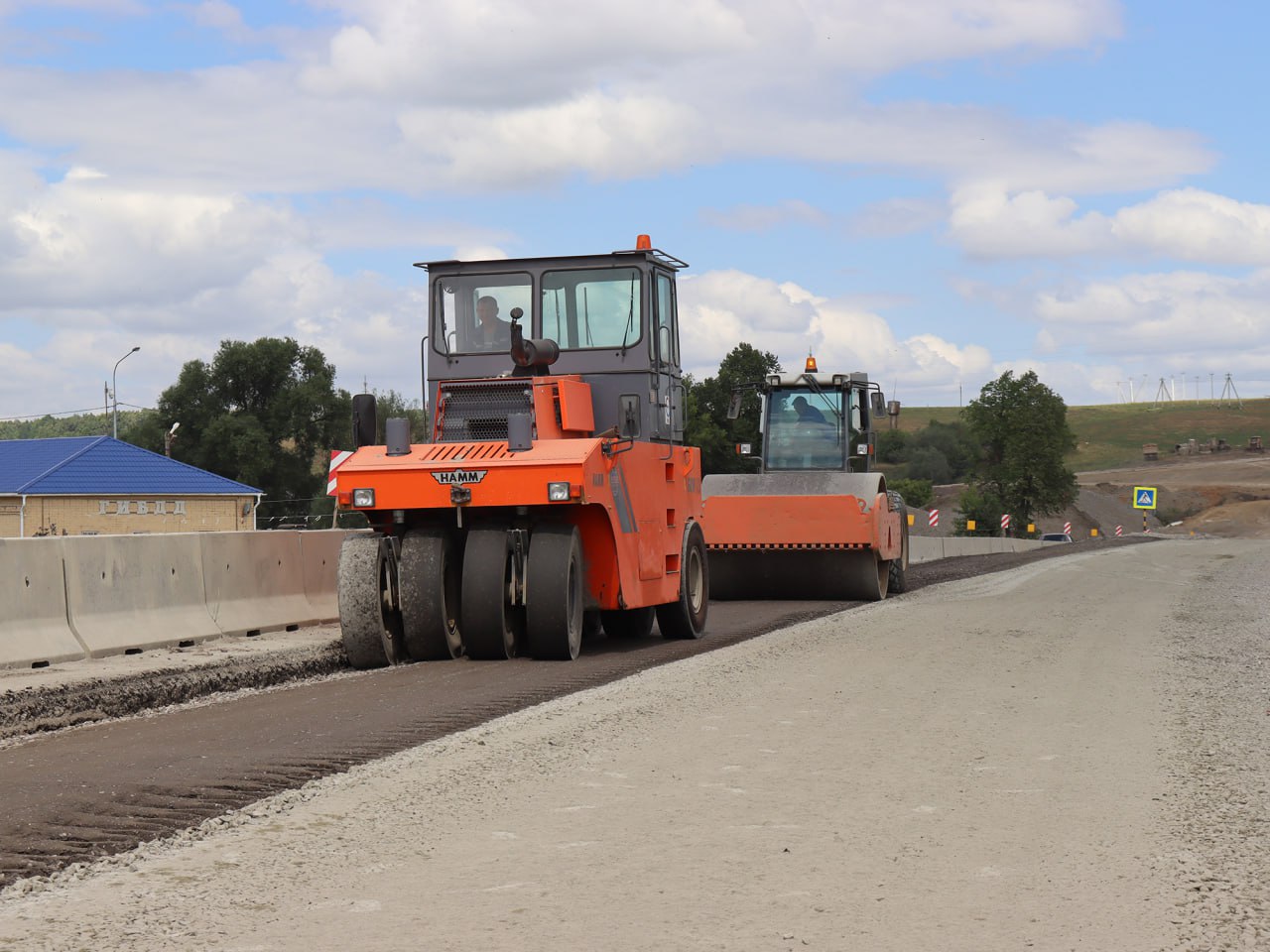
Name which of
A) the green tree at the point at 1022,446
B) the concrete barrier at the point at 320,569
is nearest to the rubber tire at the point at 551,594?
the concrete barrier at the point at 320,569

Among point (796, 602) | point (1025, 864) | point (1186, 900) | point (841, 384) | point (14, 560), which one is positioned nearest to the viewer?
point (1186, 900)

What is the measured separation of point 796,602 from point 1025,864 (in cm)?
1496

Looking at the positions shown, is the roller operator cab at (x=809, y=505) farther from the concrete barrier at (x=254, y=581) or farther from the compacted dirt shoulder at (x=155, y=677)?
the compacted dirt shoulder at (x=155, y=677)

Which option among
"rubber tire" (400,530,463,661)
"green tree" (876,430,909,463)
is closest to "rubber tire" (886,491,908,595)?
"rubber tire" (400,530,463,661)

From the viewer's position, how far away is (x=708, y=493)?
2069 centimetres

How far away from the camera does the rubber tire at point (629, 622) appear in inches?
576

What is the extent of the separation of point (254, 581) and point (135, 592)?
1.84m

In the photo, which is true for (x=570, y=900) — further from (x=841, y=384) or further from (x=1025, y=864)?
(x=841, y=384)

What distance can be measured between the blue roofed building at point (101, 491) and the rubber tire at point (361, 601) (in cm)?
5283

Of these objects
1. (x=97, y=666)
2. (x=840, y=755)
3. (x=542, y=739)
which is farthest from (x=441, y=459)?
(x=840, y=755)

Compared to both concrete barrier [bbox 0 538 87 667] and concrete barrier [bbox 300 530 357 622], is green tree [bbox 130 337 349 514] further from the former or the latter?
concrete barrier [bbox 0 538 87 667]

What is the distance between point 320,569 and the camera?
15992 mm

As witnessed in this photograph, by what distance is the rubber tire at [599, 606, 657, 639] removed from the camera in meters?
14.6

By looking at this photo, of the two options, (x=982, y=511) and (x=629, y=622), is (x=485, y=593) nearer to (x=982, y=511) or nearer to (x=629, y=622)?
(x=629, y=622)
